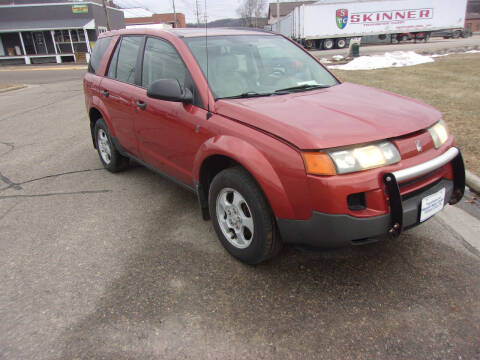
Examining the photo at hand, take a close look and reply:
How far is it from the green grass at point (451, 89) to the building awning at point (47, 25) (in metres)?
30.7

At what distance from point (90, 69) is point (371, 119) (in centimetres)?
411

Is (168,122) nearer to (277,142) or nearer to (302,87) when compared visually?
(302,87)

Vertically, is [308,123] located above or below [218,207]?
above

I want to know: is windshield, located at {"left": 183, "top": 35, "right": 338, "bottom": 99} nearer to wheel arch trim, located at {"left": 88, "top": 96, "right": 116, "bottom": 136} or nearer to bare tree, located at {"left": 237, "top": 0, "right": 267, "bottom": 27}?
wheel arch trim, located at {"left": 88, "top": 96, "right": 116, "bottom": 136}

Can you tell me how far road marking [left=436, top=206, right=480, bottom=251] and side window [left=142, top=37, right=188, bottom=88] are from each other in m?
2.71

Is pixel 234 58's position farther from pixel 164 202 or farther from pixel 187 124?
pixel 164 202

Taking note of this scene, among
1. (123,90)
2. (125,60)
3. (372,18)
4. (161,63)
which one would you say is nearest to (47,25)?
(372,18)

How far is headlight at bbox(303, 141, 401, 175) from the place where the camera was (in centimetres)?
218

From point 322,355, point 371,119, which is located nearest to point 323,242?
point 322,355

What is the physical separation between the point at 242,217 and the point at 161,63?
1.79m

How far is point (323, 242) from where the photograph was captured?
2281 mm

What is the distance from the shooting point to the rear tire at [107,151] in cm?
A: 478

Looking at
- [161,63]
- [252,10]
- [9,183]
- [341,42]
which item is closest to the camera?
[161,63]

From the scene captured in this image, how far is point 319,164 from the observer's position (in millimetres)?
2186
